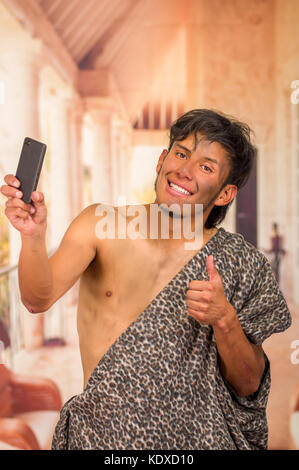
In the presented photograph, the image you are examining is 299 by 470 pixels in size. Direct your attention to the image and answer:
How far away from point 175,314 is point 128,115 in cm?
116

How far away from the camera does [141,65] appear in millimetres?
2086

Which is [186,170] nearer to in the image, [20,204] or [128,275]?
[128,275]

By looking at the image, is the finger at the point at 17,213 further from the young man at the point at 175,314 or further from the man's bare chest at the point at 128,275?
the man's bare chest at the point at 128,275

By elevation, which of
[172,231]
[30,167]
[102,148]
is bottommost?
[172,231]

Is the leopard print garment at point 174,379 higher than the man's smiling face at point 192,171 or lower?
lower

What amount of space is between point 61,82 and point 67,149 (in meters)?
0.27

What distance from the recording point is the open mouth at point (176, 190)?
3.78 ft

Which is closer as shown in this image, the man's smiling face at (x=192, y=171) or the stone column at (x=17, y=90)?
the man's smiling face at (x=192, y=171)

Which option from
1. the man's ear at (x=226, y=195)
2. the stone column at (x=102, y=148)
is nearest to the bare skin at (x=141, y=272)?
the man's ear at (x=226, y=195)

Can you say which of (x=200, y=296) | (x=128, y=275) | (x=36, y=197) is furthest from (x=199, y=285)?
(x=36, y=197)

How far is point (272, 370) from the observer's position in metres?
2.04

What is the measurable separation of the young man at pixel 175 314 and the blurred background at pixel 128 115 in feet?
2.72

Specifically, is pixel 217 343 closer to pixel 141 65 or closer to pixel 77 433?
pixel 77 433

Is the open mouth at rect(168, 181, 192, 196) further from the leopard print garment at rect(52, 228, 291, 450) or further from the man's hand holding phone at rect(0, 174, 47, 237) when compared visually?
the man's hand holding phone at rect(0, 174, 47, 237)
